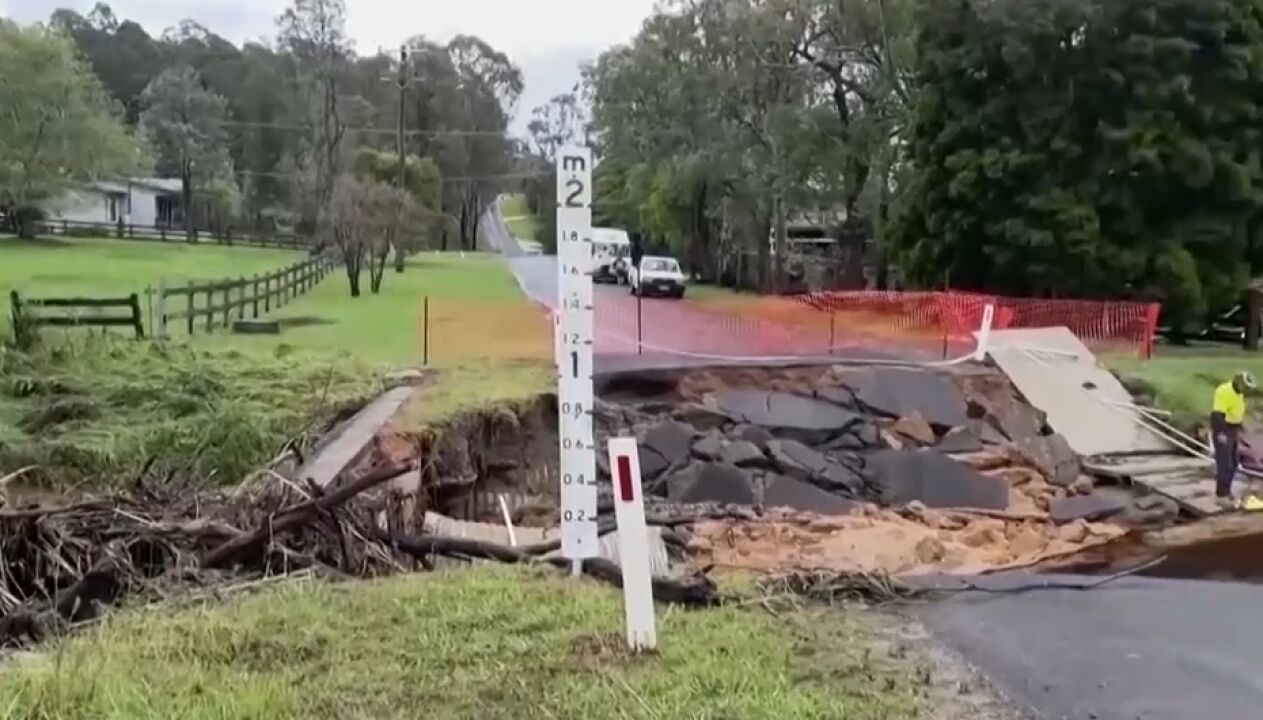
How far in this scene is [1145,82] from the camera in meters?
24.7

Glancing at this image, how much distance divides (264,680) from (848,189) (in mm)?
32102

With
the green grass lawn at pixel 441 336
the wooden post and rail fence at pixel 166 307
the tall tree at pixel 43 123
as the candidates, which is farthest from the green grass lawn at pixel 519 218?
the wooden post and rail fence at pixel 166 307

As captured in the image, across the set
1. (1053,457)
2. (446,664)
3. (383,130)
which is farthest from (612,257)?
(446,664)

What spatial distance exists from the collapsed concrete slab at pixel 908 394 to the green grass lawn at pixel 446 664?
1236cm

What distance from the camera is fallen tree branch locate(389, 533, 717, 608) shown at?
21.2 feet

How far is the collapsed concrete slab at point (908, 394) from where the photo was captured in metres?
18.4

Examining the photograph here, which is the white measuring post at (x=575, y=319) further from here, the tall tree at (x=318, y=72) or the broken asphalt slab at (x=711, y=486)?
the tall tree at (x=318, y=72)

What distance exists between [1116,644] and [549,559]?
3014 mm

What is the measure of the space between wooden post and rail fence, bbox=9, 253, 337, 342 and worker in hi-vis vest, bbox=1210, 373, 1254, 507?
13932mm

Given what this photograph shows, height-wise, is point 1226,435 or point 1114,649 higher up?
point 1226,435

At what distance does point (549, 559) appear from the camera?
24.3 ft

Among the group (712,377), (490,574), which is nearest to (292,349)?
(712,377)

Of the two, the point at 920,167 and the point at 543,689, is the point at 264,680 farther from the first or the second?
the point at 920,167

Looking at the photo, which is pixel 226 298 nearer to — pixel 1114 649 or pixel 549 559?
pixel 549 559
